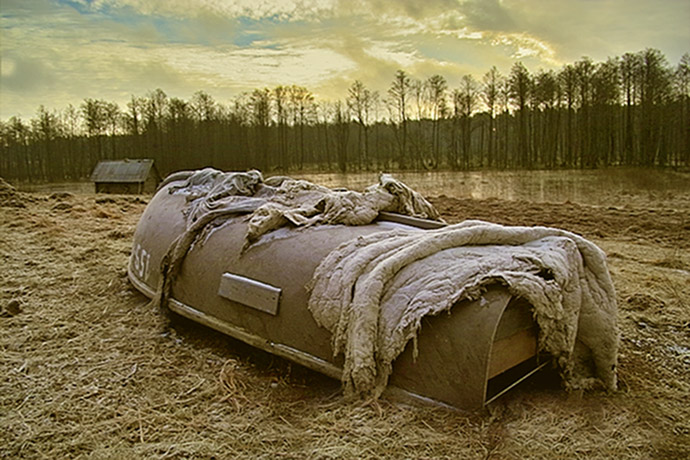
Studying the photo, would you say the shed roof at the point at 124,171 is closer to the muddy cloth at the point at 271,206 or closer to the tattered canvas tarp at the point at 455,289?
the muddy cloth at the point at 271,206

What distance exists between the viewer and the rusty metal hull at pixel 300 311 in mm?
2824

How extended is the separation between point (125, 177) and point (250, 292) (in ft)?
85.1

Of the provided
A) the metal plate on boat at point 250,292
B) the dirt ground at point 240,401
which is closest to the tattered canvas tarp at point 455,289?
the dirt ground at point 240,401

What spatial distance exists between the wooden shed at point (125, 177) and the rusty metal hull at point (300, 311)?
22924 millimetres

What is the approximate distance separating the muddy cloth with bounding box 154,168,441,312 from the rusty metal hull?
107 millimetres

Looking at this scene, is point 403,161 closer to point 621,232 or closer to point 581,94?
point 581,94

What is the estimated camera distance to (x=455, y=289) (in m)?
2.92

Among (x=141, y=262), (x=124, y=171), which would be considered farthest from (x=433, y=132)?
(x=141, y=262)

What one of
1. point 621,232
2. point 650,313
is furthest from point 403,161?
point 650,313

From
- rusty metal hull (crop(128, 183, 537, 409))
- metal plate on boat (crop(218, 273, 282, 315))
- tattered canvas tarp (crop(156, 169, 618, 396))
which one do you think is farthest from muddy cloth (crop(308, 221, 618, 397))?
metal plate on boat (crop(218, 273, 282, 315))

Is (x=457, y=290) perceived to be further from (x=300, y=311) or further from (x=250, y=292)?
(x=250, y=292)

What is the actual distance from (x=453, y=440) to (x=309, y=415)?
0.88m

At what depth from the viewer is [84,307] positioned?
5559 millimetres

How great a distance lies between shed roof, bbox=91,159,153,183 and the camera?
1062 inches
